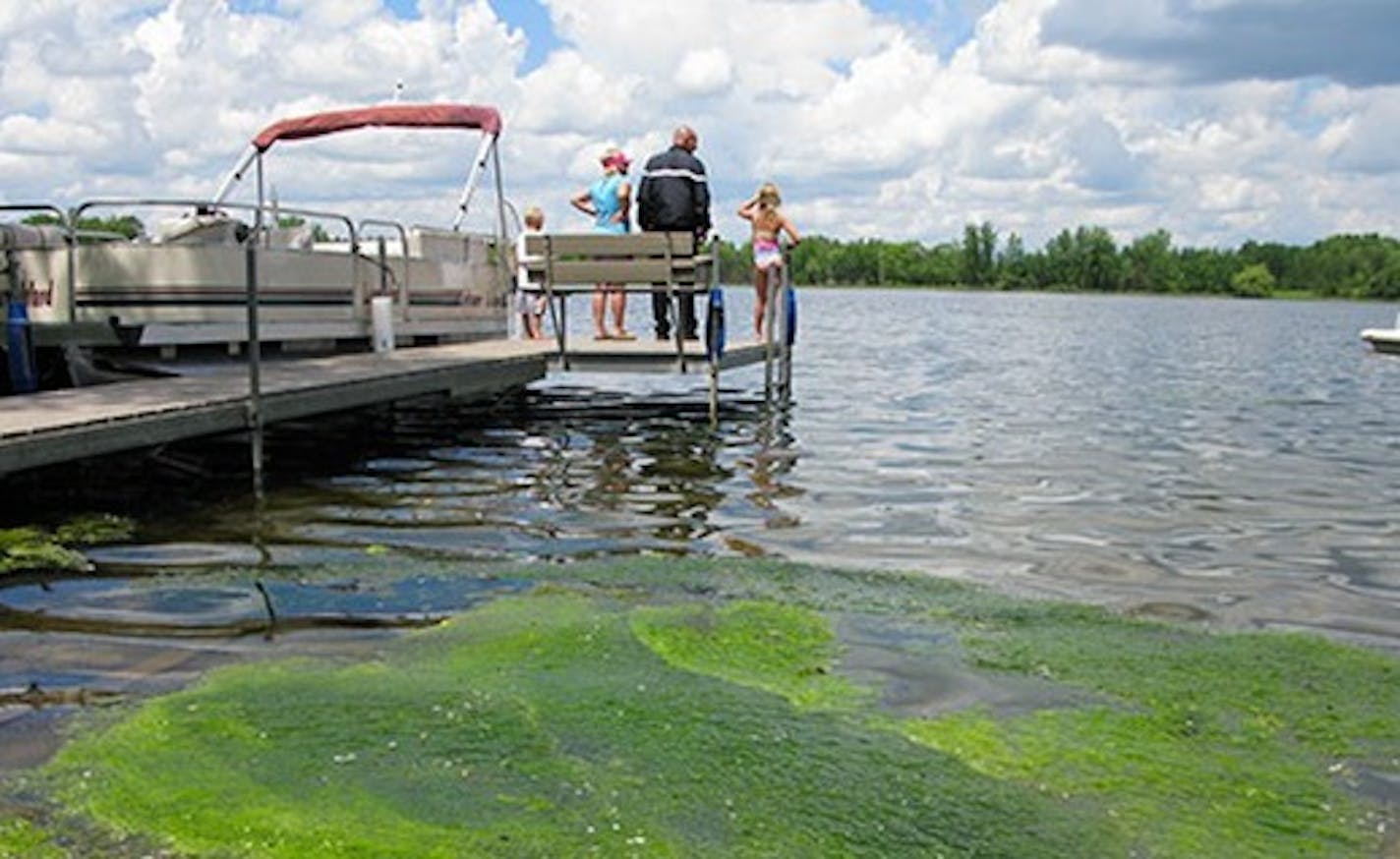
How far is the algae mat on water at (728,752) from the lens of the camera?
396 centimetres

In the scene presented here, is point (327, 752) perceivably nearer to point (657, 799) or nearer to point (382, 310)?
point (657, 799)

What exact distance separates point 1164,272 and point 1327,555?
152 meters

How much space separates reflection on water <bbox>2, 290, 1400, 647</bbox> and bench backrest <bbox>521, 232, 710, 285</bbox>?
1524 mm

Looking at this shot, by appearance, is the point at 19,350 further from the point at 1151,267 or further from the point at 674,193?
the point at 1151,267

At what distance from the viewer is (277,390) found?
994 centimetres

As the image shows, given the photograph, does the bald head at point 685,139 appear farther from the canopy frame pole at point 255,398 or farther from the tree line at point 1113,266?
the tree line at point 1113,266

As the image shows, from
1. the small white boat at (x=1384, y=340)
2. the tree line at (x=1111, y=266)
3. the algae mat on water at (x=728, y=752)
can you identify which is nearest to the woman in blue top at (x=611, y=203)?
the algae mat on water at (x=728, y=752)

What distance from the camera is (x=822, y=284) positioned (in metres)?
180

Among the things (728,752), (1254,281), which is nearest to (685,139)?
(728,752)

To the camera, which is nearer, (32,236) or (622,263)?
(32,236)

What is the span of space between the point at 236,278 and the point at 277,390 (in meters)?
2.81

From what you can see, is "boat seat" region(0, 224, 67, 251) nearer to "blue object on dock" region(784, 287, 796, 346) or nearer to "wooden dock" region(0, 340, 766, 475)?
"wooden dock" region(0, 340, 766, 475)

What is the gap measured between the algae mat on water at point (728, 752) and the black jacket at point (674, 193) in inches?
344

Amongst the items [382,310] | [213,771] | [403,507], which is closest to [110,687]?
[213,771]
